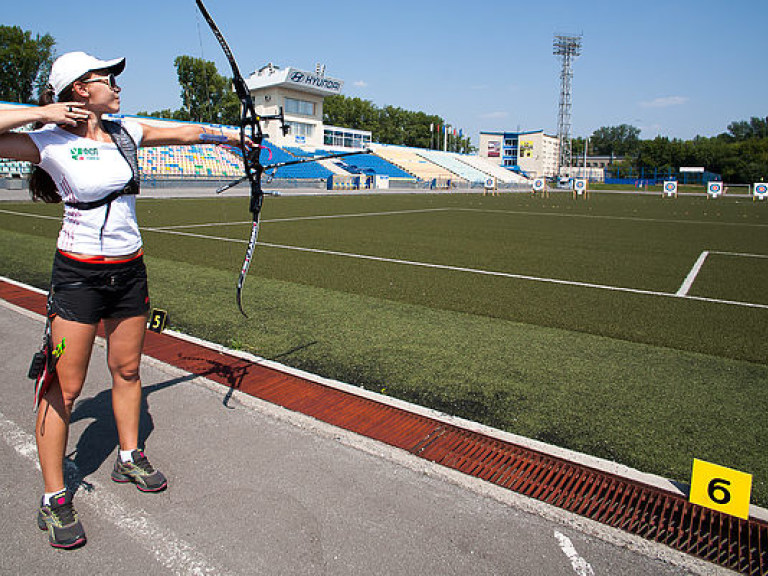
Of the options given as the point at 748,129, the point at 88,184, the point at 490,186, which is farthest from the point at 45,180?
the point at 748,129

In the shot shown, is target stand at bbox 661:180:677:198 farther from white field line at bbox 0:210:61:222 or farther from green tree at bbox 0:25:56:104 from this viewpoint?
green tree at bbox 0:25:56:104

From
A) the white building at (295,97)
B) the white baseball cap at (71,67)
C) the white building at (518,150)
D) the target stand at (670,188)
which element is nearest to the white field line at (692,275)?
the white baseball cap at (71,67)

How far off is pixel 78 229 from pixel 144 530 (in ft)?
4.76

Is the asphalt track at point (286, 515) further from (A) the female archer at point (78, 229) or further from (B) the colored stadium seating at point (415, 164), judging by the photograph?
(B) the colored stadium seating at point (415, 164)

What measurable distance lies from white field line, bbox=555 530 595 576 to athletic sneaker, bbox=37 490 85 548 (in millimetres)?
2177

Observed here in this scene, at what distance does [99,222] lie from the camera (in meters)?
2.67

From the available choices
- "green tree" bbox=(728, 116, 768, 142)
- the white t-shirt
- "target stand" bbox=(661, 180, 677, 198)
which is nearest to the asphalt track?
the white t-shirt

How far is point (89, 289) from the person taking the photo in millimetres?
2670

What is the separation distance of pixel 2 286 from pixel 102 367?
408 centimetres

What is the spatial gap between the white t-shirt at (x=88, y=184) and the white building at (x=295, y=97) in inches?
2241

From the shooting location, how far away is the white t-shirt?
254 centimetres

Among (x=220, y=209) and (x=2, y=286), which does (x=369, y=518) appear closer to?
(x=2, y=286)

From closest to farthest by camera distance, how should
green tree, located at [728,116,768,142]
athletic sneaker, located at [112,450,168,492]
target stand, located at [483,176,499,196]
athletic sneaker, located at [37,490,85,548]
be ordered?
1. athletic sneaker, located at [37,490,85,548]
2. athletic sneaker, located at [112,450,168,492]
3. target stand, located at [483,176,499,196]
4. green tree, located at [728,116,768,142]

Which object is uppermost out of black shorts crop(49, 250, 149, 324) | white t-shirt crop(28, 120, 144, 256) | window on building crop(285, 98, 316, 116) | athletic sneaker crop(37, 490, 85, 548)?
window on building crop(285, 98, 316, 116)
